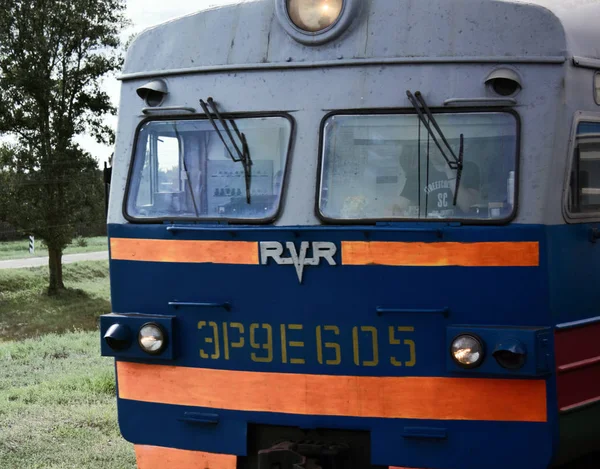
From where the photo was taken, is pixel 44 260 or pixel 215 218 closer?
pixel 215 218

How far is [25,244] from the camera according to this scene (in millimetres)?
42344

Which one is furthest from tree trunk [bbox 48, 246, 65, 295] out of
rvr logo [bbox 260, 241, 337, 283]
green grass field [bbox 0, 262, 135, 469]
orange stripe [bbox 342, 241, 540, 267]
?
orange stripe [bbox 342, 241, 540, 267]

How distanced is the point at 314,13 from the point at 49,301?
78.4 ft

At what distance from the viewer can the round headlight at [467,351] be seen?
15.5 feet

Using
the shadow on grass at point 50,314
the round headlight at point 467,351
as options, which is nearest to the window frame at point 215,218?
the round headlight at point 467,351

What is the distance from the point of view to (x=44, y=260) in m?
35.5

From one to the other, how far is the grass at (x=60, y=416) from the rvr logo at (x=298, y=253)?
2970mm

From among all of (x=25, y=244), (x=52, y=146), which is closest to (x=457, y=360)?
(x=52, y=146)

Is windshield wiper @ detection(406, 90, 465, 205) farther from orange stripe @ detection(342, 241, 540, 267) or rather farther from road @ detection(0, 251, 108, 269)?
road @ detection(0, 251, 108, 269)

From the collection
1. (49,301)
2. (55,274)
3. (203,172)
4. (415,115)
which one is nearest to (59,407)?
(203,172)

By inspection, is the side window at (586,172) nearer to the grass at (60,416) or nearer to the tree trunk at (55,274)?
the grass at (60,416)

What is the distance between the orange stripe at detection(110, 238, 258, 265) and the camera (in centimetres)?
511

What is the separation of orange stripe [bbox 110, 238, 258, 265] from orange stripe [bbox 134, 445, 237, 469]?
101 centimetres

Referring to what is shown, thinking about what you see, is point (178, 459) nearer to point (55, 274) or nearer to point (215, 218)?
point (215, 218)
